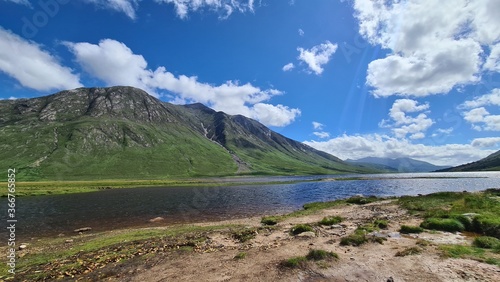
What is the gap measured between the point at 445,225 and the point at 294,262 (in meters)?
18.2

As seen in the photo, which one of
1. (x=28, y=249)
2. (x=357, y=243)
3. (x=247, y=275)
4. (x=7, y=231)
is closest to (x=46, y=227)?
(x=7, y=231)

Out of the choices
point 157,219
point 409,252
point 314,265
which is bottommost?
point 157,219

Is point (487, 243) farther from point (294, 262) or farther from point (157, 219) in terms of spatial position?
point (157, 219)

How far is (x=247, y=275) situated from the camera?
1516 cm

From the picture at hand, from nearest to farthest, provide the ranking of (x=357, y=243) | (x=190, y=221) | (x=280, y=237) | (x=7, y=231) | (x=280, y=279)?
1. (x=280, y=279)
2. (x=357, y=243)
3. (x=280, y=237)
4. (x=7, y=231)
5. (x=190, y=221)

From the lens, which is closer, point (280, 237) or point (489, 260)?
point (489, 260)

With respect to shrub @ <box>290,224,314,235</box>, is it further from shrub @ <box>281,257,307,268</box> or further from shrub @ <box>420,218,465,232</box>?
→ shrub @ <box>420,218,465,232</box>

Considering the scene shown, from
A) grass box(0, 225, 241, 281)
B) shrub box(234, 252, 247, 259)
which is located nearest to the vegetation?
shrub box(234, 252, 247, 259)

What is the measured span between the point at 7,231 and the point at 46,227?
4.57 meters

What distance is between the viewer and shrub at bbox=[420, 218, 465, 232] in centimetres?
2394

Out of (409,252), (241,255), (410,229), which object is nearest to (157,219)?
(241,255)

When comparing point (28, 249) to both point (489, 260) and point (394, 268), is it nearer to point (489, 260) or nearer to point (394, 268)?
point (394, 268)

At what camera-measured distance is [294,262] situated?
1596 cm

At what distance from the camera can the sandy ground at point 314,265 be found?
14094mm
